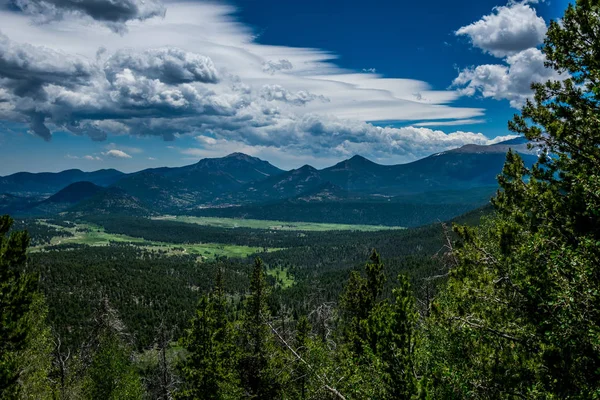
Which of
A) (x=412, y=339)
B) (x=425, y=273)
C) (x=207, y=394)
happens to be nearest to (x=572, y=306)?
(x=412, y=339)

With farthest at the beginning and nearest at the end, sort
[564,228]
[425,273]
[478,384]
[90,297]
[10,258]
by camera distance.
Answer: [90,297]
[425,273]
[10,258]
[564,228]
[478,384]

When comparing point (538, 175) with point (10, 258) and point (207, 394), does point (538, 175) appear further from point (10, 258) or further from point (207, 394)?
point (207, 394)

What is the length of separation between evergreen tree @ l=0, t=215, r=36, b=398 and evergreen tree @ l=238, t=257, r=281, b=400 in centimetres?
1707

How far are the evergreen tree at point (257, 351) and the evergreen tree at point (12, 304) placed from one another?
56.0ft

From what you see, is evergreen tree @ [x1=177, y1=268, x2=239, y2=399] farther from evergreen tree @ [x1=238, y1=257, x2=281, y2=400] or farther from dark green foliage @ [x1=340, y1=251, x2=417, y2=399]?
dark green foliage @ [x1=340, y1=251, x2=417, y2=399]

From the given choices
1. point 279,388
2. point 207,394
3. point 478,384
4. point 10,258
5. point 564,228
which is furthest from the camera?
point 279,388

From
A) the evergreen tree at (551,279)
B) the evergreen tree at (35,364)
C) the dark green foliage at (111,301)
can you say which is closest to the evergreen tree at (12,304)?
the evergreen tree at (35,364)

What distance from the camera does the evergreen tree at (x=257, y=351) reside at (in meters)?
34.0

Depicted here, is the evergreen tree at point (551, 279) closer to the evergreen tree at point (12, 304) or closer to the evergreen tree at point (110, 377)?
the evergreen tree at point (12, 304)

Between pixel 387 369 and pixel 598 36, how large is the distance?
14984mm

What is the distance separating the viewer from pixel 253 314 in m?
35.0

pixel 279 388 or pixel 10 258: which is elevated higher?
pixel 10 258

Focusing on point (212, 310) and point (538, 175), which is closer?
point (538, 175)

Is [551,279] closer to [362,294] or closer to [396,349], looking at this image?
[396,349]
